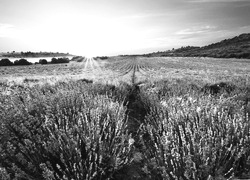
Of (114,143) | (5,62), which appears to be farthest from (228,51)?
(114,143)

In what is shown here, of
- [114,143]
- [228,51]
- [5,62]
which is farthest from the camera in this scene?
[228,51]

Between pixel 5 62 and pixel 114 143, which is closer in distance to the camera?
pixel 114 143

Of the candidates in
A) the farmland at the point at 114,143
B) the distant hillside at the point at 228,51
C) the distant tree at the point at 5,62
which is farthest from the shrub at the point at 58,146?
the distant hillside at the point at 228,51

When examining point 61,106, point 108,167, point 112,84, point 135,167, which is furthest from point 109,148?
point 112,84

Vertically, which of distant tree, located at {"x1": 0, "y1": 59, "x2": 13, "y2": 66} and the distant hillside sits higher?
the distant hillside

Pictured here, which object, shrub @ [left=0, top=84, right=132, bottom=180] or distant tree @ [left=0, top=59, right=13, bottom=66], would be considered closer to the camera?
shrub @ [left=0, top=84, right=132, bottom=180]

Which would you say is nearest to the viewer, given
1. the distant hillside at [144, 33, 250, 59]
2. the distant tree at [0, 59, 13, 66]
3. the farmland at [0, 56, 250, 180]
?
the farmland at [0, 56, 250, 180]

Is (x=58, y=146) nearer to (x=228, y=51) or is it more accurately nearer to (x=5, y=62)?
(x=5, y=62)

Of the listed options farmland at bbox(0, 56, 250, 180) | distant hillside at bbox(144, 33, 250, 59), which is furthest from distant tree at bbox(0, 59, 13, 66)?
distant hillside at bbox(144, 33, 250, 59)

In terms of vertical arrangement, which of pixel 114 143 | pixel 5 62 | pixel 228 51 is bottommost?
pixel 114 143

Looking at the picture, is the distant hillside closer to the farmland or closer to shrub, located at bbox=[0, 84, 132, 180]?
the farmland

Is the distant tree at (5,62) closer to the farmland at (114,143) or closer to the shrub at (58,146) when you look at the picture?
the farmland at (114,143)

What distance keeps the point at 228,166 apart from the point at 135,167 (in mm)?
1256

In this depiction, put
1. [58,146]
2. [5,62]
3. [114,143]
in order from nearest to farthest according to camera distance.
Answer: [58,146], [114,143], [5,62]
